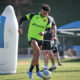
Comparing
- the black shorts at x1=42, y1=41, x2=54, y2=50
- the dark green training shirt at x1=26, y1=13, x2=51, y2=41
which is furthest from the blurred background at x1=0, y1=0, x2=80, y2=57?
the dark green training shirt at x1=26, y1=13, x2=51, y2=41

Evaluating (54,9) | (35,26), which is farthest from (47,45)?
(54,9)

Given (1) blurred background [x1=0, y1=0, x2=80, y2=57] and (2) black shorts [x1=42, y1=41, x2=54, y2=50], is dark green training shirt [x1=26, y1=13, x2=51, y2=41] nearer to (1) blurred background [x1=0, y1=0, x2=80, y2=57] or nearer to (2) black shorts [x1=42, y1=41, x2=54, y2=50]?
(2) black shorts [x1=42, y1=41, x2=54, y2=50]

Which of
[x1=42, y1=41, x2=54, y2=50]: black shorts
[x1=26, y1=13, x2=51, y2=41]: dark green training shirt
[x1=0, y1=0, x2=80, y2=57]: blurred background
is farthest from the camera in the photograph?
[x1=0, y1=0, x2=80, y2=57]: blurred background

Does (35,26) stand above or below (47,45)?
above

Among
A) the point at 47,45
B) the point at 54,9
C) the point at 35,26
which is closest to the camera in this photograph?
the point at 35,26

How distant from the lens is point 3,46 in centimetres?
1124

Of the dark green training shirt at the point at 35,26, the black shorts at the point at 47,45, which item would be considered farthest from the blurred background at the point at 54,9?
the dark green training shirt at the point at 35,26

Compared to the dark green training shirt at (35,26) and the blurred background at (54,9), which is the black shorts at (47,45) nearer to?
the dark green training shirt at (35,26)

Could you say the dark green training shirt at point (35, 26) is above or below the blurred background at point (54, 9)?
below

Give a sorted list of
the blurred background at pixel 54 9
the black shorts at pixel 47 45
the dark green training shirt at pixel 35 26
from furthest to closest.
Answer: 1. the blurred background at pixel 54 9
2. the black shorts at pixel 47 45
3. the dark green training shirt at pixel 35 26

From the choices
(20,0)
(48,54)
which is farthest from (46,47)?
(20,0)

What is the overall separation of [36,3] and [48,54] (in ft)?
75.4

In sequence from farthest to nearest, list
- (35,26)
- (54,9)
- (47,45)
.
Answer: (54,9), (47,45), (35,26)

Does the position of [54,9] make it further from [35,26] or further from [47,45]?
[35,26]
